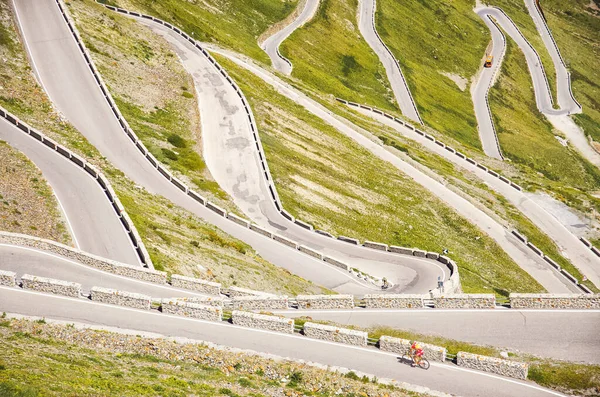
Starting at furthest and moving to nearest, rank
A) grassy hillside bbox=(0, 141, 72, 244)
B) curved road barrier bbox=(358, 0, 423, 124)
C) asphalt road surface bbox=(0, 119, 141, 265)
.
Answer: curved road barrier bbox=(358, 0, 423, 124)
asphalt road surface bbox=(0, 119, 141, 265)
grassy hillside bbox=(0, 141, 72, 244)

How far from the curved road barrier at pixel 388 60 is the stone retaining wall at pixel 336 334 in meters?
100

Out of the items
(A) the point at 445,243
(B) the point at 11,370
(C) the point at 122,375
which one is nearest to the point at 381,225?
(A) the point at 445,243

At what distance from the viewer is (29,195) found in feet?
172

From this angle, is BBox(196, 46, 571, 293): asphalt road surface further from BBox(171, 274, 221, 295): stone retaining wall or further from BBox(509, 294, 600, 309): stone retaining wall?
BBox(171, 274, 221, 295): stone retaining wall

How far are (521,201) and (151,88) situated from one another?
5453cm

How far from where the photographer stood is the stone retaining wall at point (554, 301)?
146ft

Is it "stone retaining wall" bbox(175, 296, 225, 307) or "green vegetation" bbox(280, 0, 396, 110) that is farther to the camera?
"green vegetation" bbox(280, 0, 396, 110)

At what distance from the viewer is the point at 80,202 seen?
2149 inches

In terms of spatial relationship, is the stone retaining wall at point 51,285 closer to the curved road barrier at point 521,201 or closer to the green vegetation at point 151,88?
the green vegetation at point 151,88

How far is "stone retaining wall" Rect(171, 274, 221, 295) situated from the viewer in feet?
147

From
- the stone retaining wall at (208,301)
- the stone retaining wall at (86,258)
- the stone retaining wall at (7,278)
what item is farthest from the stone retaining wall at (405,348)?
the stone retaining wall at (7,278)

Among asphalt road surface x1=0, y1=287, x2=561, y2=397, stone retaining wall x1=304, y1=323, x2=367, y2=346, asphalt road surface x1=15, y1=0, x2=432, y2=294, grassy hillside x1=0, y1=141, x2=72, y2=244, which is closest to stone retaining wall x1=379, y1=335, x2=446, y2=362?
asphalt road surface x1=0, y1=287, x2=561, y2=397

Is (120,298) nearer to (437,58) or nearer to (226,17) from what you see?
(226,17)

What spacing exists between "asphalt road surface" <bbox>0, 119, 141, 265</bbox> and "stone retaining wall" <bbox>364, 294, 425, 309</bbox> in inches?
670
